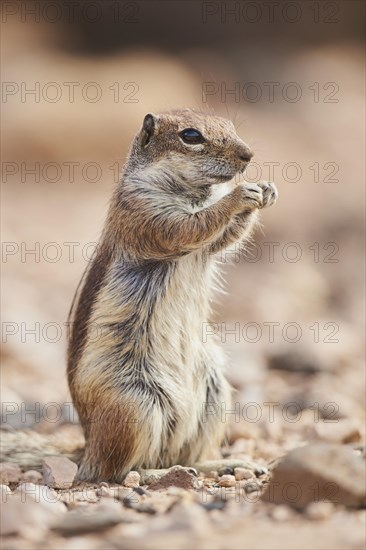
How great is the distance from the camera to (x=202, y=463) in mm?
7332

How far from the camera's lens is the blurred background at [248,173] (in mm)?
10594

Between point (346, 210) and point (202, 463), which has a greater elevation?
point (346, 210)

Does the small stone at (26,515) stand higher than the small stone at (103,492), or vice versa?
the small stone at (26,515)

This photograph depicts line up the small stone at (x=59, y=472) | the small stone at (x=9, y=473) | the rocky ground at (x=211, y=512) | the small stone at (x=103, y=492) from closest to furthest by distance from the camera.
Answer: the rocky ground at (x=211, y=512) → the small stone at (x=103, y=492) → the small stone at (x=59, y=472) → the small stone at (x=9, y=473)

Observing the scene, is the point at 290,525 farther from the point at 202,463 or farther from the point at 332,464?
the point at 202,463

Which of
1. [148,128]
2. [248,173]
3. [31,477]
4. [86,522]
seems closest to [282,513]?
[86,522]

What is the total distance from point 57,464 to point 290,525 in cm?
263

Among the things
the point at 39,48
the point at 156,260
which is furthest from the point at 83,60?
the point at 156,260

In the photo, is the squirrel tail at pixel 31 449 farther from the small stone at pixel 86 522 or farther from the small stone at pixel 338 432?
the small stone at pixel 86 522

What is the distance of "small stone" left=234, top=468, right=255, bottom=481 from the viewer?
6.89 metres

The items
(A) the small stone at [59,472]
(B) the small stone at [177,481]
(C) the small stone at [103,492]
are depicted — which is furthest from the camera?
(A) the small stone at [59,472]

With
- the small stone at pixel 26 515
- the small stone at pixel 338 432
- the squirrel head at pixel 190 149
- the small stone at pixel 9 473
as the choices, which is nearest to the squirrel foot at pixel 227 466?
the small stone at pixel 338 432

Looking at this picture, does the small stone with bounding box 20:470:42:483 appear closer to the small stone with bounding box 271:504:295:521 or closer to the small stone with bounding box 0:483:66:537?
the small stone with bounding box 0:483:66:537

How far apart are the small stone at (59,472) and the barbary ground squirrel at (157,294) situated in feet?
0.63
